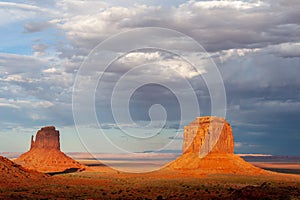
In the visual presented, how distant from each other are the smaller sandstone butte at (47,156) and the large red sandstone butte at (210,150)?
4312 centimetres

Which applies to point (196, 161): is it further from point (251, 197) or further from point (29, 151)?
point (251, 197)

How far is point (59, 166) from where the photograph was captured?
171 metres

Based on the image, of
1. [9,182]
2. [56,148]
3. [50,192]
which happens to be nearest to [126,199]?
[50,192]

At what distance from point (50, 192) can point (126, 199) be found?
525 inches

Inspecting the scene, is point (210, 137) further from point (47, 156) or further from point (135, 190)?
point (135, 190)

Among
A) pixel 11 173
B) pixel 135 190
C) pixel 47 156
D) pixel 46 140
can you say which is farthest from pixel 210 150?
pixel 135 190

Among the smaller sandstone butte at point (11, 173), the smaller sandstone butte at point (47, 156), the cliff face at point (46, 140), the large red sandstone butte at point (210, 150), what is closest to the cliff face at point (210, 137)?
the large red sandstone butte at point (210, 150)

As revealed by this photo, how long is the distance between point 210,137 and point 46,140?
70566 millimetres

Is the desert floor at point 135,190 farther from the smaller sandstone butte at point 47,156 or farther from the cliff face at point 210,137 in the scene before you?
the smaller sandstone butte at point 47,156

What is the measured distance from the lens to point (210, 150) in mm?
149500

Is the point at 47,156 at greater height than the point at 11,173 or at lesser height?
greater

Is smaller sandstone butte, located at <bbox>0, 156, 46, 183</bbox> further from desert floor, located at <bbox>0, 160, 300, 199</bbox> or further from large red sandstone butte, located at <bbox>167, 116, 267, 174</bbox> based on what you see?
large red sandstone butte, located at <bbox>167, 116, 267, 174</bbox>

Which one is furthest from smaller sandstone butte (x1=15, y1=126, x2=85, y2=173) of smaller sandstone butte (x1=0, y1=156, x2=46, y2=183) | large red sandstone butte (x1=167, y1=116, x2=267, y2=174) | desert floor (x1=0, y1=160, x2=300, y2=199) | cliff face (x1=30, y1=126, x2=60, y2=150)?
desert floor (x1=0, y1=160, x2=300, y2=199)

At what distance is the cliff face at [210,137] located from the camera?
493ft
